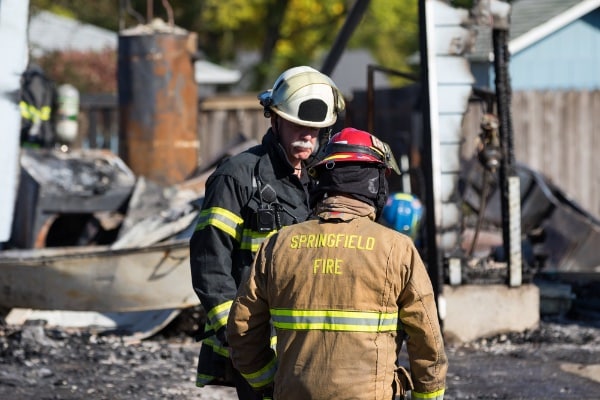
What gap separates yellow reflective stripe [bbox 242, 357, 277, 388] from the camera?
408cm

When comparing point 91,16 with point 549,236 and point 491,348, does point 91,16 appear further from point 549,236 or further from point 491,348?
point 491,348

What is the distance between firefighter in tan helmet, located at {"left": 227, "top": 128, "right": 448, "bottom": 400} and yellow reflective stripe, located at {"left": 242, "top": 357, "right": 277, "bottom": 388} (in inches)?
6.8

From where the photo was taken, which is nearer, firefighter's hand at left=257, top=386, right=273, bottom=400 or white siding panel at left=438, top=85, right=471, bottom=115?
firefighter's hand at left=257, top=386, right=273, bottom=400

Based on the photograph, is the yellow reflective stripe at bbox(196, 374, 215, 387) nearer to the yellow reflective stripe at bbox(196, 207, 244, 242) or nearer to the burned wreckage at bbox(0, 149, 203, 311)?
the yellow reflective stripe at bbox(196, 207, 244, 242)

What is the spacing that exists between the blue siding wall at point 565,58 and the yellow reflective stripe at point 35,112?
593 inches

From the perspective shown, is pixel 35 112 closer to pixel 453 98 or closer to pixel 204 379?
pixel 453 98

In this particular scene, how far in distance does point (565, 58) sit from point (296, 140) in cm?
2333

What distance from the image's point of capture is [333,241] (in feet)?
12.5

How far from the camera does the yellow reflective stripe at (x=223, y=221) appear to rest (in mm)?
4552


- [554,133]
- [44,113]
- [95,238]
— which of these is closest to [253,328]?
[95,238]

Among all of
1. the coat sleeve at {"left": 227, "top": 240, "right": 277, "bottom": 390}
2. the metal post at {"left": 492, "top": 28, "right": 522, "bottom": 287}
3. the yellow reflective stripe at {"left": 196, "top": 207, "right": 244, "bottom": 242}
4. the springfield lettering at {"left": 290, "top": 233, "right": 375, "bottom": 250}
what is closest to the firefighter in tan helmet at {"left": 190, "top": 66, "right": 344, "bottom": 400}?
the yellow reflective stripe at {"left": 196, "top": 207, "right": 244, "bottom": 242}

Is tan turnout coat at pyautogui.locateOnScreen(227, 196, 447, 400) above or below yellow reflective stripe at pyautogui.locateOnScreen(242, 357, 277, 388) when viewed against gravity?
above

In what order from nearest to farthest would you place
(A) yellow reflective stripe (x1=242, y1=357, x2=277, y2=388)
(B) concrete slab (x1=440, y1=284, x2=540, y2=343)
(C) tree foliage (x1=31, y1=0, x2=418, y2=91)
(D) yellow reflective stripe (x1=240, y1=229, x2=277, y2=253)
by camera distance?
(A) yellow reflective stripe (x1=242, y1=357, x2=277, y2=388) < (D) yellow reflective stripe (x1=240, y1=229, x2=277, y2=253) < (B) concrete slab (x1=440, y1=284, x2=540, y2=343) < (C) tree foliage (x1=31, y1=0, x2=418, y2=91)

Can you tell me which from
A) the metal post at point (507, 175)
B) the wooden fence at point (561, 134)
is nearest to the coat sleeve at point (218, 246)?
the metal post at point (507, 175)
